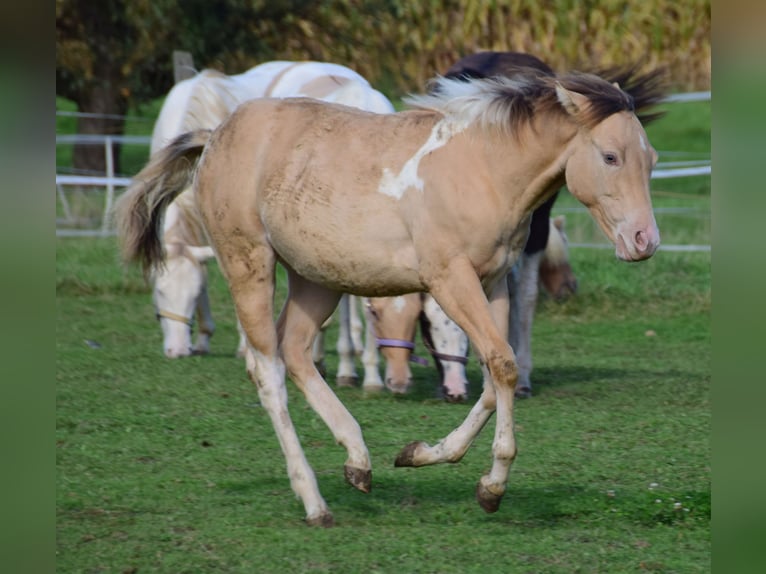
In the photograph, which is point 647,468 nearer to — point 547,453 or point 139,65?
point 547,453

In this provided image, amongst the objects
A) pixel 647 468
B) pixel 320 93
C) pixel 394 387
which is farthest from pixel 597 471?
pixel 320 93

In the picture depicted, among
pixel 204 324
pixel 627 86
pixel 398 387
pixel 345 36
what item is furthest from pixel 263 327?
pixel 345 36

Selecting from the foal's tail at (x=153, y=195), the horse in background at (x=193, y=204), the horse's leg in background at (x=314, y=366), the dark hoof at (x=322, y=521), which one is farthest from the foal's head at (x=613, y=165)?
the horse in background at (x=193, y=204)

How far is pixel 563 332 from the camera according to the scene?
11.1 metres

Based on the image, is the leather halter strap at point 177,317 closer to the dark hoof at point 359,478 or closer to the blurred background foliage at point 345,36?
the dark hoof at point 359,478

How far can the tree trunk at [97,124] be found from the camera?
1916 cm

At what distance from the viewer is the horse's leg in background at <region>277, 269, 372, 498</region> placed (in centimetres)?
475

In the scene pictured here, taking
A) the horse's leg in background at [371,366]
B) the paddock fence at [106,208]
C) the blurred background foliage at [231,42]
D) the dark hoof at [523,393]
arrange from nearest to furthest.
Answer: the dark hoof at [523,393] → the horse's leg in background at [371,366] → the paddock fence at [106,208] → the blurred background foliage at [231,42]

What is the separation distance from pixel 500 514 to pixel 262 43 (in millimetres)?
15204

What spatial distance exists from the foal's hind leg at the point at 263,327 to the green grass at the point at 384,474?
37cm

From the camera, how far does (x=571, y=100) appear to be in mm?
4566

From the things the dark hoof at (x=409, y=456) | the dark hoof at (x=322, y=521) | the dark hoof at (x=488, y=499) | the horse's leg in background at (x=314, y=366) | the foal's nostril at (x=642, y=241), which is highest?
the foal's nostril at (x=642, y=241)

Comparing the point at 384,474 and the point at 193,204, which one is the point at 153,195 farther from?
the point at 193,204
